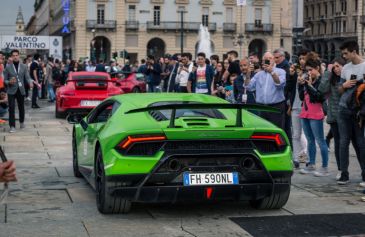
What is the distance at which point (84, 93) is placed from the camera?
1883cm

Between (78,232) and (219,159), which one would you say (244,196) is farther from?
(78,232)

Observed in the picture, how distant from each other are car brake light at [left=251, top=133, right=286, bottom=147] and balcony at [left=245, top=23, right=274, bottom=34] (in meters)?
83.7

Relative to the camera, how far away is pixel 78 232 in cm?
630

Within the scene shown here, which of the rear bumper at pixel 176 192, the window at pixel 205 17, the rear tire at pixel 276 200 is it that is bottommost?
the rear tire at pixel 276 200

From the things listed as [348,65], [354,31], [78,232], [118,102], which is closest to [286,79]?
[348,65]

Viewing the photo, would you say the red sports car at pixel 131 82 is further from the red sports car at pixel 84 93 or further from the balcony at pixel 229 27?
the balcony at pixel 229 27

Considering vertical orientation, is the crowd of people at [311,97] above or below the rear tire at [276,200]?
above

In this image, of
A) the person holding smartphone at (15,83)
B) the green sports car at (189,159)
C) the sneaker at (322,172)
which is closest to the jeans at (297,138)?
the sneaker at (322,172)

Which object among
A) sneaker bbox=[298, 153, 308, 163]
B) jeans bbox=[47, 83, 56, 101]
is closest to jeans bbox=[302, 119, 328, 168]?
sneaker bbox=[298, 153, 308, 163]

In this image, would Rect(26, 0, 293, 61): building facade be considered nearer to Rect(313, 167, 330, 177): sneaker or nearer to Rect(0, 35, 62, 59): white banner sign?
Rect(0, 35, 62, 59): white banner sign

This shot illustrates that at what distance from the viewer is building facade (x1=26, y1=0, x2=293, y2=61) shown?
3364 inches

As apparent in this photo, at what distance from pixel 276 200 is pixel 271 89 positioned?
3.32 m

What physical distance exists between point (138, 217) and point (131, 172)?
577 millimetres

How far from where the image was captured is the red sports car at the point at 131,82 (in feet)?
90.2
